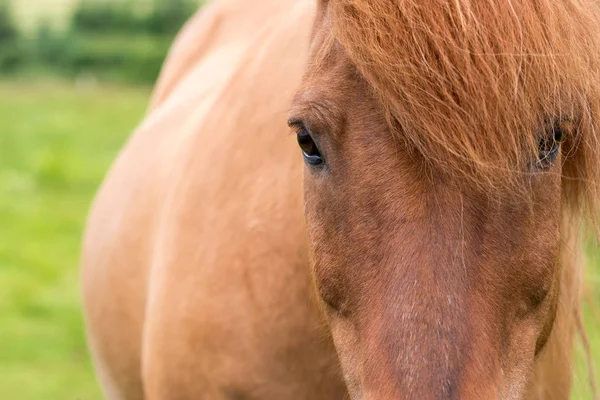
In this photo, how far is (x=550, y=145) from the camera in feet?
5.30

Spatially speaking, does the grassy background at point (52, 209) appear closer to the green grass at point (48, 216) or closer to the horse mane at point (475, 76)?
the green grass at point (48, 216)

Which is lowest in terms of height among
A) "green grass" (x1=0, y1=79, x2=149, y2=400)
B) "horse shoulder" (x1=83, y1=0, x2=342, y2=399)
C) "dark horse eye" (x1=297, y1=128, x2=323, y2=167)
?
"green grass" (x1=0, y1=79, x2=149, y2=400)

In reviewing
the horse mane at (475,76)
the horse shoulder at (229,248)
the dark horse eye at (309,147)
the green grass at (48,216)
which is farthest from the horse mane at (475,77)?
the green grass at (48,216)

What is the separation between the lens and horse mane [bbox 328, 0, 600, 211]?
5.06 ft

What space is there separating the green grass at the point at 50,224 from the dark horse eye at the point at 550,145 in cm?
62

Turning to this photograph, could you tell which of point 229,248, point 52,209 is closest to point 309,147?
point 229,248

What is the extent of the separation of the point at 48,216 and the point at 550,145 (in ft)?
26.3

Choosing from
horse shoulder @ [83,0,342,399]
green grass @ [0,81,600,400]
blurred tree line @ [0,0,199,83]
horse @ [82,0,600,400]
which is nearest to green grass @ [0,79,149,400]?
green grass @ [0,81,600,400]

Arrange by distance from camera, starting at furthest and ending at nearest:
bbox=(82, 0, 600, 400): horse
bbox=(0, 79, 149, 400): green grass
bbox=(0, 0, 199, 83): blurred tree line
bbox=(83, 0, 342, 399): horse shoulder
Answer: bbox=(0, 0, 199, 83): blurred tree line < bbox=(0, 79, 149, 400): green grass < bbox=(83, 0, 342, 399): horse shoulder < bbox=(82, 0, 600, 400): horse

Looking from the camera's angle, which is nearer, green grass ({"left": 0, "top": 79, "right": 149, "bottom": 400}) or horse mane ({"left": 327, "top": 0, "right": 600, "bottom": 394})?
horse mane ({"left": 327, "top": 0, "right": 600, "bottom": 394})

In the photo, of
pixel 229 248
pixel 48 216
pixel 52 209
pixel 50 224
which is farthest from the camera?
pixel 52 209

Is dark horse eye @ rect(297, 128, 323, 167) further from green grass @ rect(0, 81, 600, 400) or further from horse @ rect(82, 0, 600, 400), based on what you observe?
green grass @ rect(0, 81, 600, 400)

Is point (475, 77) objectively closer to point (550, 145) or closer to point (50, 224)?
point (550, 145)

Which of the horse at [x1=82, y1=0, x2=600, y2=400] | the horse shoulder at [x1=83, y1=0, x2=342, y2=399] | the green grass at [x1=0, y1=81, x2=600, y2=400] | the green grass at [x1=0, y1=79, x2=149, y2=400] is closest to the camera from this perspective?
the horse at [x1=82, y1=0, x2=600, y2=400]
